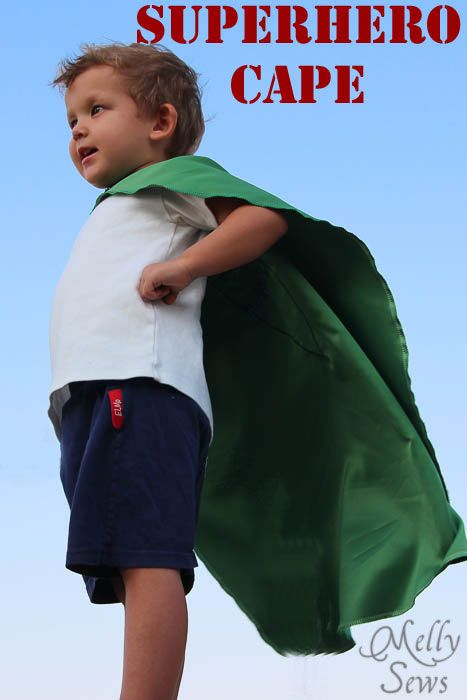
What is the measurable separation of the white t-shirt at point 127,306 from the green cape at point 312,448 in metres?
0.07

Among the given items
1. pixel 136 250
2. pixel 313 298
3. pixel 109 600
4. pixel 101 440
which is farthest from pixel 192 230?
pixel 109 600

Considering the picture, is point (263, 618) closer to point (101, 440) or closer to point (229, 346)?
point (229, 346)

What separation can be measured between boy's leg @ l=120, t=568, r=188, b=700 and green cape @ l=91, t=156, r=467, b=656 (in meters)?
0.56

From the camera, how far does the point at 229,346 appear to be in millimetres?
2559

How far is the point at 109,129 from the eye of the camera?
2.40m

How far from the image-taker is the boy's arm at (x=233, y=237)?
7.20ft

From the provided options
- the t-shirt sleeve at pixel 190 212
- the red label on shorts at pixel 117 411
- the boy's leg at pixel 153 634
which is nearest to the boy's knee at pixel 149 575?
the boy's leg at pixel 153 634

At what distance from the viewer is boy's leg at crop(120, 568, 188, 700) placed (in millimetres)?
1964

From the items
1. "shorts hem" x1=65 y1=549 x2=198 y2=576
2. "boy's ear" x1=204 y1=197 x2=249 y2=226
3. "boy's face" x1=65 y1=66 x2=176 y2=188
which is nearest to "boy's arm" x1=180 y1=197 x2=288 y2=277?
"boy's ear" x1=204 y1=197 x2=249 y2=226

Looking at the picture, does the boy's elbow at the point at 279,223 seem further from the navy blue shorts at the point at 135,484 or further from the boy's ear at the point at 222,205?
the navy blue shorts at the point at 135,484

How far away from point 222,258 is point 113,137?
1.25ft

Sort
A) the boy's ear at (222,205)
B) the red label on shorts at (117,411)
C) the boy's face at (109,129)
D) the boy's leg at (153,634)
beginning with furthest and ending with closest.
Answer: the boy's face at (109,129), the boy's ear at (222,205), the red label on shorts at (117,411), the boy's leg at (153,634)

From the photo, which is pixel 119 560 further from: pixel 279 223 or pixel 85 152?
pixel 85 152

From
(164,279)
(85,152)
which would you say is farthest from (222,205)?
(85,152)
